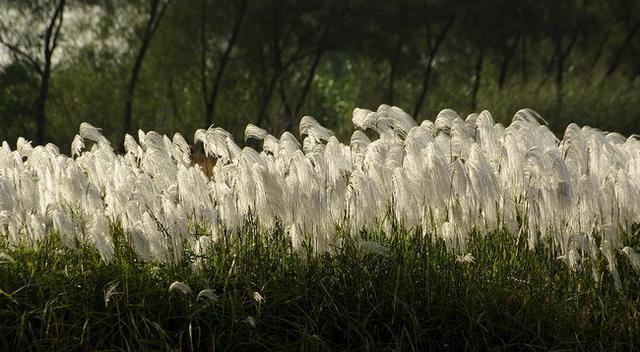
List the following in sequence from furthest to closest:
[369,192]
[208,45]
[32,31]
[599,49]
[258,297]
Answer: [599,49] < [208,45] < [32,31] < [369,192] < [258,297]

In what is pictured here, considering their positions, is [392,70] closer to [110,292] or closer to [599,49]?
[599,49]

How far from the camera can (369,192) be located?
195 inches

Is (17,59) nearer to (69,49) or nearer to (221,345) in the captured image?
(69,49)

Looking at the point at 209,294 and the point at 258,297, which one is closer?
the point at 209,294

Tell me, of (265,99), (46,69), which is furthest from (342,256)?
(265,99)

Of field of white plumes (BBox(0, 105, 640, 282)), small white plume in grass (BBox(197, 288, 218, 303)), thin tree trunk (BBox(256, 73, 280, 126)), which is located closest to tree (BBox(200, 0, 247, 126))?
thin tree trunk (BBox(256, 73, 280, 126))

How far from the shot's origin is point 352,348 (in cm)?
503

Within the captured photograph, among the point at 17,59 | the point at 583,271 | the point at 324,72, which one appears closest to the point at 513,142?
the point at 583,271

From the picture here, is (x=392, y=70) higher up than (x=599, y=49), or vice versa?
(x=599, y=49)

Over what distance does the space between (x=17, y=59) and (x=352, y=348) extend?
68.9 ft

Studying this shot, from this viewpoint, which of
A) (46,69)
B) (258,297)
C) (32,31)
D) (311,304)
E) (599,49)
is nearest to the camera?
(258,297)

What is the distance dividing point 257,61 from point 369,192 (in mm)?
24045

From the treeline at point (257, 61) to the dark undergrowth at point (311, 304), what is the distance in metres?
15.3

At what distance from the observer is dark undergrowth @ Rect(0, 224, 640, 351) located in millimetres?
4918
